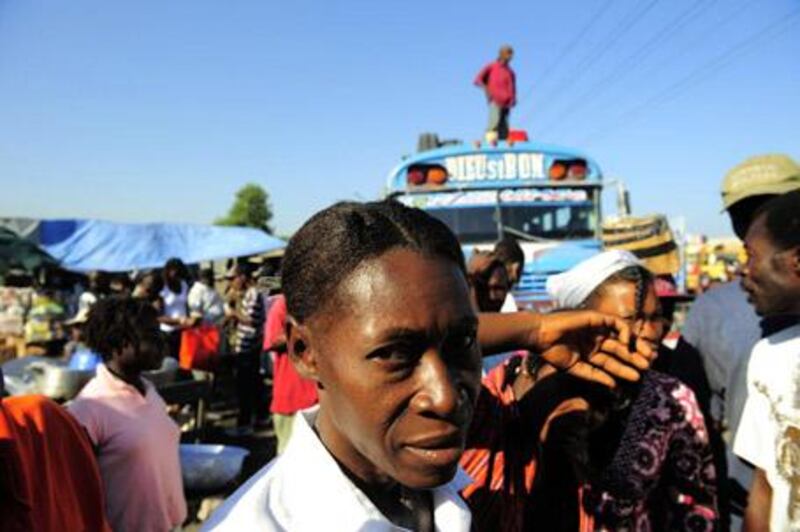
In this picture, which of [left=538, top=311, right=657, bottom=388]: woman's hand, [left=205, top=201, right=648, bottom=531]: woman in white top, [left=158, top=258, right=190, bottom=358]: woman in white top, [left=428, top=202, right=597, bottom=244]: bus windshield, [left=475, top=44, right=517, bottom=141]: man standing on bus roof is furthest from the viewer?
[left=475, top=44, right=517, bottom=141]: man standing on bus roof

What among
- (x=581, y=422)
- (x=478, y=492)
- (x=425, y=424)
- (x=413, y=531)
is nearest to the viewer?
(x=425, y=424)

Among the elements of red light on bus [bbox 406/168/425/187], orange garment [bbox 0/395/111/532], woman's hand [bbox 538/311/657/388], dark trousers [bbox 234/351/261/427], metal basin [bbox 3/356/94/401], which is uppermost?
red light on bus [bbox 406/168/425/187]

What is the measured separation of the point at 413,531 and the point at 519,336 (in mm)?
593

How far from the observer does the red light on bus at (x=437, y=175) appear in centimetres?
666

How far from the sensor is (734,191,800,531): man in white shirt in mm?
1593

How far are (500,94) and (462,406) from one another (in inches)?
308

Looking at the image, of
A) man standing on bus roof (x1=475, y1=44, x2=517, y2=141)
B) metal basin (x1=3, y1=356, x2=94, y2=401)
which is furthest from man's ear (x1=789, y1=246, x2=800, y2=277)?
man standing on bus roof (x1=475, y1=44, x2=517, y2=141)

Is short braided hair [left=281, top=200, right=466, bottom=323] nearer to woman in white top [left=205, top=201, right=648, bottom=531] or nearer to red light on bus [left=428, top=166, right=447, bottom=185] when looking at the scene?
woman in white top [left=205, top=201, right=648, bottom=531]

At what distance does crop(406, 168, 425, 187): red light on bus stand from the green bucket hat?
13.2 ft

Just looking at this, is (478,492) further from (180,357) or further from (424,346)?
(180,357)

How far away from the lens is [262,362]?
754 centimetres

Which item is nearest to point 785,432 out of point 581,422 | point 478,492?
point 581,422

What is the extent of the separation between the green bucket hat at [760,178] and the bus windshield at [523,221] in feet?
12.7

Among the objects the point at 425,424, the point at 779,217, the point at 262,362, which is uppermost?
the point at 779,217
